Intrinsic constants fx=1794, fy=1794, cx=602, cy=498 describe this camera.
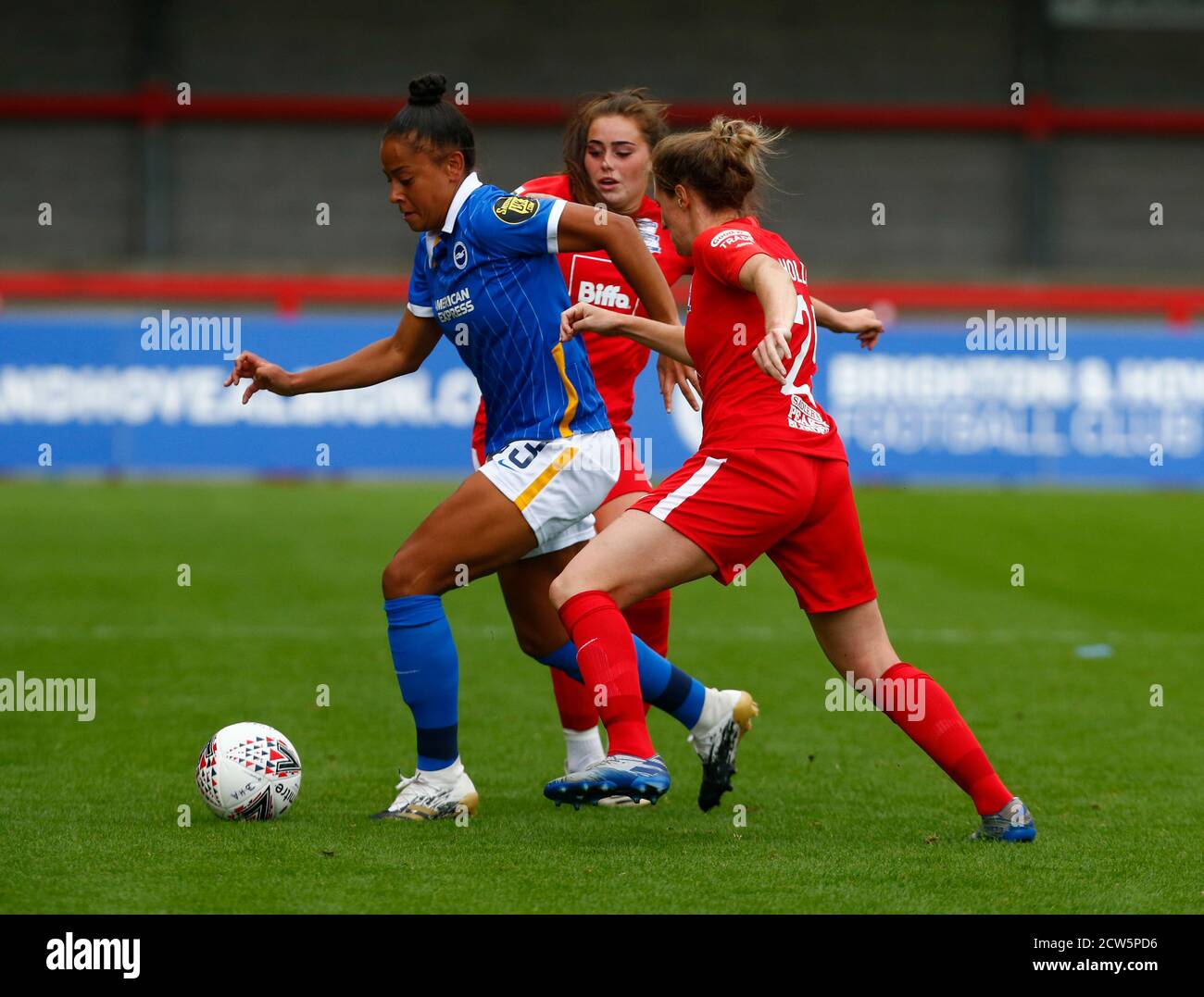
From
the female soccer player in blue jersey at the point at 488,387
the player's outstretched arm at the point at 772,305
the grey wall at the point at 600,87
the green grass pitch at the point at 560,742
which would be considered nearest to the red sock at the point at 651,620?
the green grass pitch at the point at 560,742

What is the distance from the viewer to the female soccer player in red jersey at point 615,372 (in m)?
5.36

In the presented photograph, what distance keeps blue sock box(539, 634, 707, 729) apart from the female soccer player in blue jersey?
386mm

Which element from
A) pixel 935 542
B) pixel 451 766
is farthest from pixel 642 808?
pixel 935 542

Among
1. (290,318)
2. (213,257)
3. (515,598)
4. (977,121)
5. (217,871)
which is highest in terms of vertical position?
(977,121)

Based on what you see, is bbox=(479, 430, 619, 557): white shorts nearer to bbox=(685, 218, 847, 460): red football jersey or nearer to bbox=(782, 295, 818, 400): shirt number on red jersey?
bbox=(685, 218, 847, 460): red football jersey

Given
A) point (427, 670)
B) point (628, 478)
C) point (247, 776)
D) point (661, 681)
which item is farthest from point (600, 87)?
point (247, 776)

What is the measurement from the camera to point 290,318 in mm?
16531

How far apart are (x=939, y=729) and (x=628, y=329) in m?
1.34

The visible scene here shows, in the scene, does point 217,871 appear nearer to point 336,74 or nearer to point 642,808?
point 642,808

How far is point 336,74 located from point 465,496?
22.7m

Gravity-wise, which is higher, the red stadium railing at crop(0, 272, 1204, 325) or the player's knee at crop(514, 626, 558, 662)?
the red stadium railing at crop(0, 272, 1204, 325)

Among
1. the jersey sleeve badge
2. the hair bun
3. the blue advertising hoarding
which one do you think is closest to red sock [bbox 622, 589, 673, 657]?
the jersey sleeve badge

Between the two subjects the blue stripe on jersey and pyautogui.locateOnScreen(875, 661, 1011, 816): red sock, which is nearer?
pyautogui.locateOnScreen(875, 661, 1011, 816): red sock

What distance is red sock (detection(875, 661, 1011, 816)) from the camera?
15.5 ft
